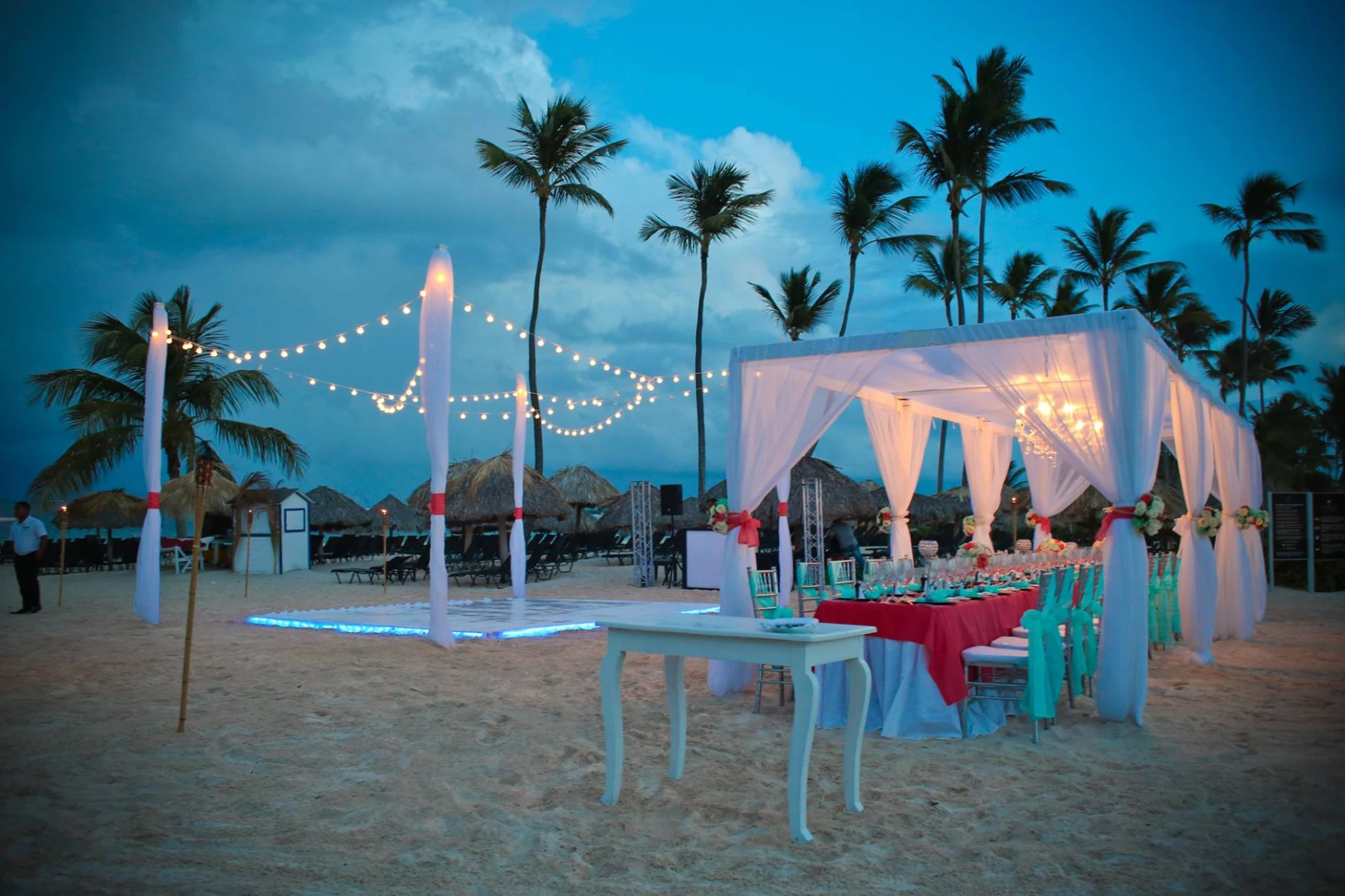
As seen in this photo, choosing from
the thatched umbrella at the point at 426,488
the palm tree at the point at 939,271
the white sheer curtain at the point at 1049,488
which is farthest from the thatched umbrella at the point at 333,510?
the white sheer curtain at the point at 1049,488

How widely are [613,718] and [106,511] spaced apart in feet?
74.1

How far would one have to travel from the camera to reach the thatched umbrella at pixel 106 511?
22141 mm

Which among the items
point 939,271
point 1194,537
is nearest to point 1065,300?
point 939,271

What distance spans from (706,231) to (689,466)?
625 centimetres

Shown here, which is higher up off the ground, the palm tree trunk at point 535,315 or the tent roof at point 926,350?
the palm tree trunk at point 535,315

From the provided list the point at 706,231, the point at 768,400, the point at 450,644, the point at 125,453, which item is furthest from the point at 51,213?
the point at 706,231

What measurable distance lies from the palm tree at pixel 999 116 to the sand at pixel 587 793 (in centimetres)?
1634

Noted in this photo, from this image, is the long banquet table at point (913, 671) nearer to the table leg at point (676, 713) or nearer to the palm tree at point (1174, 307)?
the table leg at point (676, 713)

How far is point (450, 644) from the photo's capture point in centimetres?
841

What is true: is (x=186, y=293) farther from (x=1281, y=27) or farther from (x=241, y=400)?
(x=1281, y=27)

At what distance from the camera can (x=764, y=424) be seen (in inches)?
280

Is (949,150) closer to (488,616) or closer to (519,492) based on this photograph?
(519,492)

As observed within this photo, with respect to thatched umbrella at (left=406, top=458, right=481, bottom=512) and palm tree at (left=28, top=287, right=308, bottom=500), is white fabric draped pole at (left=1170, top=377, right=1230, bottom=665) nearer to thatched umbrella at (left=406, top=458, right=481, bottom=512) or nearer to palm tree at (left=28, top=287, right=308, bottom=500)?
thatched umbrella at (left=406, top=458, right=481, bottom=512)

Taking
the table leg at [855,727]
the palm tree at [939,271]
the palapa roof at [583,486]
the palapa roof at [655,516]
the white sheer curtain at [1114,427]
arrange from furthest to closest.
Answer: the palm tree at [939,271] < the palapa roof at [583,486] < the palapa roof at [655,516] < the white sheer curtain at [1114,427] < the table leg at [855,727]
